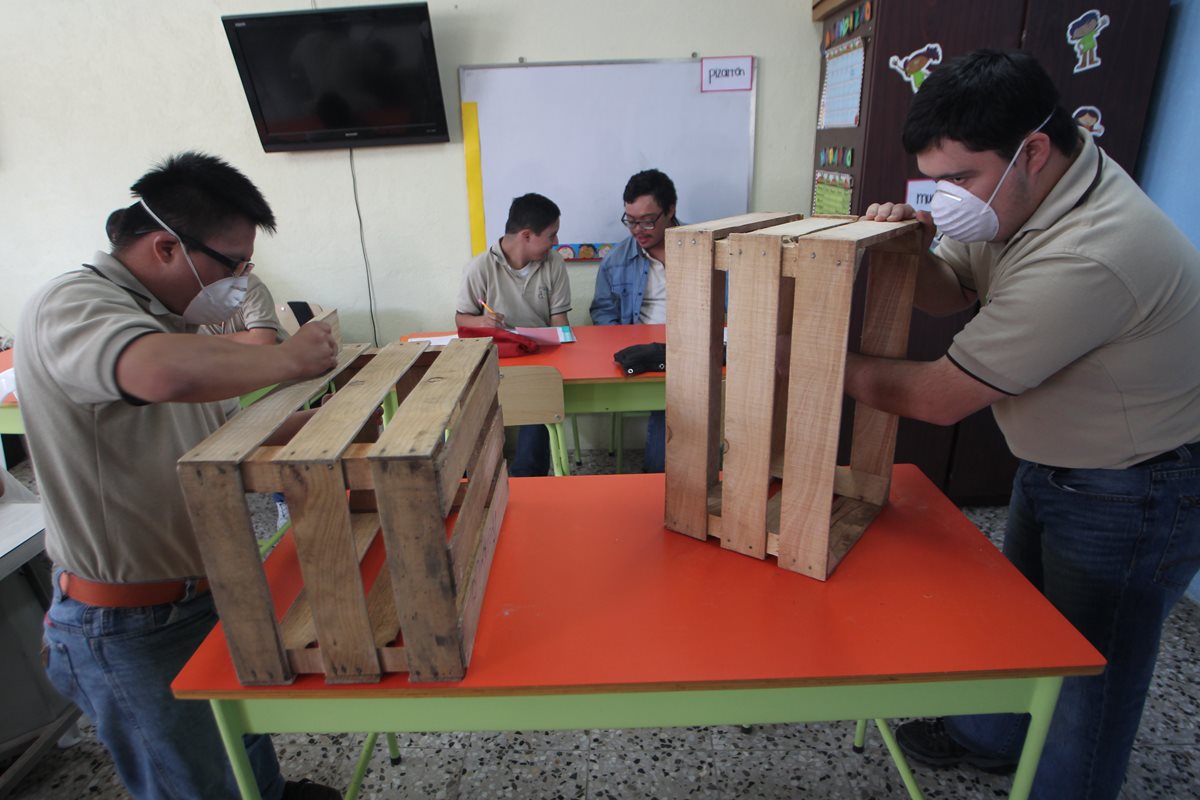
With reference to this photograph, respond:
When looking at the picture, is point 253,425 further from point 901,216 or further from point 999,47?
point 999,47

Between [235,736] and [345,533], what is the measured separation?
15.8 inches

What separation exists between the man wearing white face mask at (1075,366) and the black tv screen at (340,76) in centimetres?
250

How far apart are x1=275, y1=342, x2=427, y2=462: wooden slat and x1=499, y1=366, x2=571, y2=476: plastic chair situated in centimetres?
94

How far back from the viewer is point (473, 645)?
963 millimetres

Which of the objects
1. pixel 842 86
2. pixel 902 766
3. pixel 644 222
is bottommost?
pixel 902 766

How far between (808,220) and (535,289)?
2.00 meters

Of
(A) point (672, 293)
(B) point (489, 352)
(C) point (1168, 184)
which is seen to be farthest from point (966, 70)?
(C) point (1168, 184)

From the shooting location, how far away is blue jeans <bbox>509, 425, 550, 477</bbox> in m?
2.85

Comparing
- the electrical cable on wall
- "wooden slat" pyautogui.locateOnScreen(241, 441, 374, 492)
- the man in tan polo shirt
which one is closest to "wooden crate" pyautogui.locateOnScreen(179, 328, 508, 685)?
"wooden slat" pyautogui.locateOnScreen(241, 441, 374, 492)

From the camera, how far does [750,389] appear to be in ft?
3.47

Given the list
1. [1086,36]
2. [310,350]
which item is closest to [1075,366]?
[310,350]

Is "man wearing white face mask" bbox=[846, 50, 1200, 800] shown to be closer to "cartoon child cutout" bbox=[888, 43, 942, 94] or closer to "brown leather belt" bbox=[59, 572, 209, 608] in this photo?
"brown leather belt" bbox=[59, 572, 209, 608]

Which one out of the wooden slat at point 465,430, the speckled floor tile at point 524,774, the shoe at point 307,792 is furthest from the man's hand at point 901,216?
the shoe at point 307,792

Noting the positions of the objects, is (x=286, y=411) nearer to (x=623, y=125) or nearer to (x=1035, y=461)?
(x=1035, y=461)
